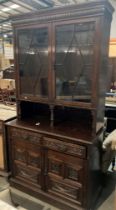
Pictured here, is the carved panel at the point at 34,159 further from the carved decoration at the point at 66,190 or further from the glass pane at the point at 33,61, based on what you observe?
the glass pane at the point at 33,61

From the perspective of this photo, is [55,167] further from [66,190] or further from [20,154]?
[20,154]

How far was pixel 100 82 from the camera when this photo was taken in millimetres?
1790

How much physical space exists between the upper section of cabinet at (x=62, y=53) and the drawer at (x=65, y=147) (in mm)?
399

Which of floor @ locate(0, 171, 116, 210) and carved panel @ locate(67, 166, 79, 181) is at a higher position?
carved panel @ locate(67, 166, 79, 181)

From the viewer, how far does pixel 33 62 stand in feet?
6.90

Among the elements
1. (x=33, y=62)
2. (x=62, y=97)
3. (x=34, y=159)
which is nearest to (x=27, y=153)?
(x=34, y=159)

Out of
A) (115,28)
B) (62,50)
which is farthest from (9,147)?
(115,28)

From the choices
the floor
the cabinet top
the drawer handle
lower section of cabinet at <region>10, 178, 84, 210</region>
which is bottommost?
the floor

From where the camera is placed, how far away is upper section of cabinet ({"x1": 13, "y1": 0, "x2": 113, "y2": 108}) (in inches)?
66.0

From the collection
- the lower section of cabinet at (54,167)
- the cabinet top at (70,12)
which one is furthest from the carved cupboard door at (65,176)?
the cabinet top at (70,12)

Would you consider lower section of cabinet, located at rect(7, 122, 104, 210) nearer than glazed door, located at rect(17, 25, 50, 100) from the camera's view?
Yes

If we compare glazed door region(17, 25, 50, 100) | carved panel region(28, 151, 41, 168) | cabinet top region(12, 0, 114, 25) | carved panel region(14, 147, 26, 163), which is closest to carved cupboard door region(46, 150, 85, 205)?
carved panel region(28, 151, 41, 168)

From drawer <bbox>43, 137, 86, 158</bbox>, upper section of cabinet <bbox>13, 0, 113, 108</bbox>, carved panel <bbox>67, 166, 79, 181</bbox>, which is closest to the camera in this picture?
upper section of cabinet <bbox>13, 0, 113, 108</bbox>

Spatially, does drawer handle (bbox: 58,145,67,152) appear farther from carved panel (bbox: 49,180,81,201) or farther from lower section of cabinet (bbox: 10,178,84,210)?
lower section of cabinet (bbox: 10,178,84,210)
